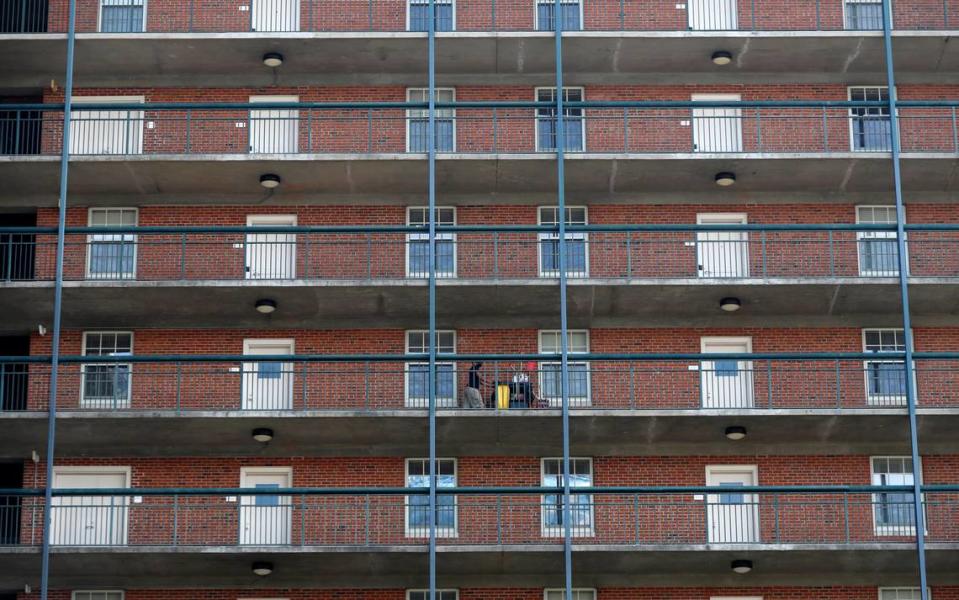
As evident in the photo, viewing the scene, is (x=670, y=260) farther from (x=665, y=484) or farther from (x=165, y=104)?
(x=165, y=104)

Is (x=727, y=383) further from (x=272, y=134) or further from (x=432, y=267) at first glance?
(x=272, y=134)

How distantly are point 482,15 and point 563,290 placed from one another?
22.2 feet

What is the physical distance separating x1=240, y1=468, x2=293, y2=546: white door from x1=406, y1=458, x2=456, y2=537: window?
229 centimetres

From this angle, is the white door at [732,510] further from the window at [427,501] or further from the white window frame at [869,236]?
the window at [427,501]

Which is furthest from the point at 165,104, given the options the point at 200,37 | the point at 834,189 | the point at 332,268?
the point at 834,189

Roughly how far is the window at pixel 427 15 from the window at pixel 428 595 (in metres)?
11.3

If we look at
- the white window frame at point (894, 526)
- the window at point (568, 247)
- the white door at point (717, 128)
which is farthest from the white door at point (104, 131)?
the white window frame at point (894, 526)

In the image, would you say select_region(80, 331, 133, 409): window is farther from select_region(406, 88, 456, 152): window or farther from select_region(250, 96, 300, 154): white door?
select_region(406, 88, 456, 152): window

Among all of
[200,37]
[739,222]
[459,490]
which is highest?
[200,37]

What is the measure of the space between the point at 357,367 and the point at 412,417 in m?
2.57

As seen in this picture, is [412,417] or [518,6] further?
[518,6]

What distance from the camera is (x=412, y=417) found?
3356 cm

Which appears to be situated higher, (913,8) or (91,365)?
(913,8)

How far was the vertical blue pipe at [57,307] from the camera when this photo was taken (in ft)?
107
